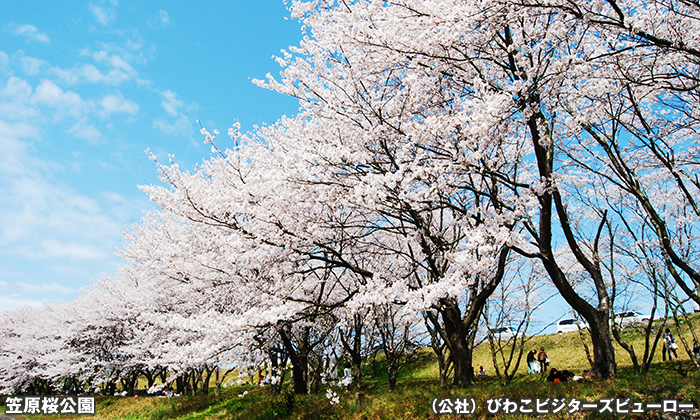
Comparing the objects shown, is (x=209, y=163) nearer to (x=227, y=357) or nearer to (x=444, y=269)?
(x=227, y=357)

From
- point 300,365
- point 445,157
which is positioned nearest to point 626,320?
point 300,365

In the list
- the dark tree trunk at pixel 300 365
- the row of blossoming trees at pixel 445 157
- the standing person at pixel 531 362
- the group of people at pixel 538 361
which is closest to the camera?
the row of blossoming trees at pixel 445 157

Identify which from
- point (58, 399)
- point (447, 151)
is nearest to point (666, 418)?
point (447, 151)

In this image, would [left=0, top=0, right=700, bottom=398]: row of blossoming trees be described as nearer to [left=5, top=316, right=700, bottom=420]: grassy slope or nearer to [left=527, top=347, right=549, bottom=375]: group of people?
[left=5, top=316, right=700, bottom=420]: grassy slope

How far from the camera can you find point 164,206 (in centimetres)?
848

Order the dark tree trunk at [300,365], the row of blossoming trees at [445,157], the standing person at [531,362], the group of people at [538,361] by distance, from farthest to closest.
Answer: the standing person at [531,362]
the group of people at [538,361]
the dark tree trunk at [300,365]
the row of blossoming trees at [445,157]

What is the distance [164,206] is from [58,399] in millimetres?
18355

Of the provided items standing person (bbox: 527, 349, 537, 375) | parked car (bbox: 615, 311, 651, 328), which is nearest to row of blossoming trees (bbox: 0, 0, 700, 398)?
parked car (bbox: 615, 311, 651, 328)

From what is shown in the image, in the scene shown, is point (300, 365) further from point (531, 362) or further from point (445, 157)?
point (531, 362)

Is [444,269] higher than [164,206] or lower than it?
lower

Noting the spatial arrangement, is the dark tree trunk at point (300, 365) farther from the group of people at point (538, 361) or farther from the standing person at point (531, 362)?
the standing person at point (531, 362)

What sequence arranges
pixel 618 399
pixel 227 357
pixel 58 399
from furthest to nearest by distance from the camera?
pixel 58 399 < pixel 227 357 < pixel 618 399

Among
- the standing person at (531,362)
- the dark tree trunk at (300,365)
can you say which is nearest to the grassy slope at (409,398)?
the standing person at (531,362)

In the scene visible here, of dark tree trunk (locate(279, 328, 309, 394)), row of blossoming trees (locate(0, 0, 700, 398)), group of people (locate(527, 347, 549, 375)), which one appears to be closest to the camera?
row of blossoming trees (locate(0, 0, 700, 398))
